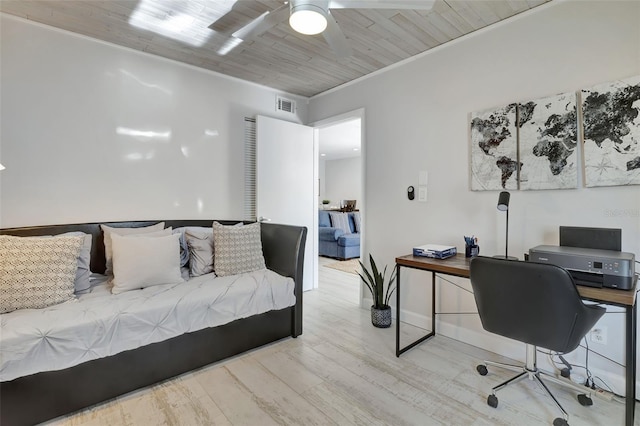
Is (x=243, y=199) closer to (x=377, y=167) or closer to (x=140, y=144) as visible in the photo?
(x=140, y=144)

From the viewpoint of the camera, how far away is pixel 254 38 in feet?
8.13

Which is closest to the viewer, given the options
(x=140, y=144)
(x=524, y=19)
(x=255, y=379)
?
(x=255, y=379)

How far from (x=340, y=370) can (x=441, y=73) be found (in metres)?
2.50

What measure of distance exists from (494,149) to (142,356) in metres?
2.78

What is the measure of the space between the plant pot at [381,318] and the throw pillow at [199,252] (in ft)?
4.96

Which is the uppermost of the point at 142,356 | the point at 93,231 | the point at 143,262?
the point at 93,231

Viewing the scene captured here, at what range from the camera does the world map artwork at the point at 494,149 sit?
A: 2229 millimetres

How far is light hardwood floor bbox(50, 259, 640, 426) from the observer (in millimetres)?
1606

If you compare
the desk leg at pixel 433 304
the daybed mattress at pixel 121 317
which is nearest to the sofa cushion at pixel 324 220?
the desk leg at pixel 433 304

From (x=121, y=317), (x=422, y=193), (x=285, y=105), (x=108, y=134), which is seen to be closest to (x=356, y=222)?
Result: (x=285, y=105)

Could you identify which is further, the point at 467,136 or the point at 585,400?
the point at 467,136

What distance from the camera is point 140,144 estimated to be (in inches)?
108

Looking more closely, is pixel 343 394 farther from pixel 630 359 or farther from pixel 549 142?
pixel 549 142

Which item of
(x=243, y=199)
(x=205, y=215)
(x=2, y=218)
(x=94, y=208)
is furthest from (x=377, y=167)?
(x=2, y=218)
